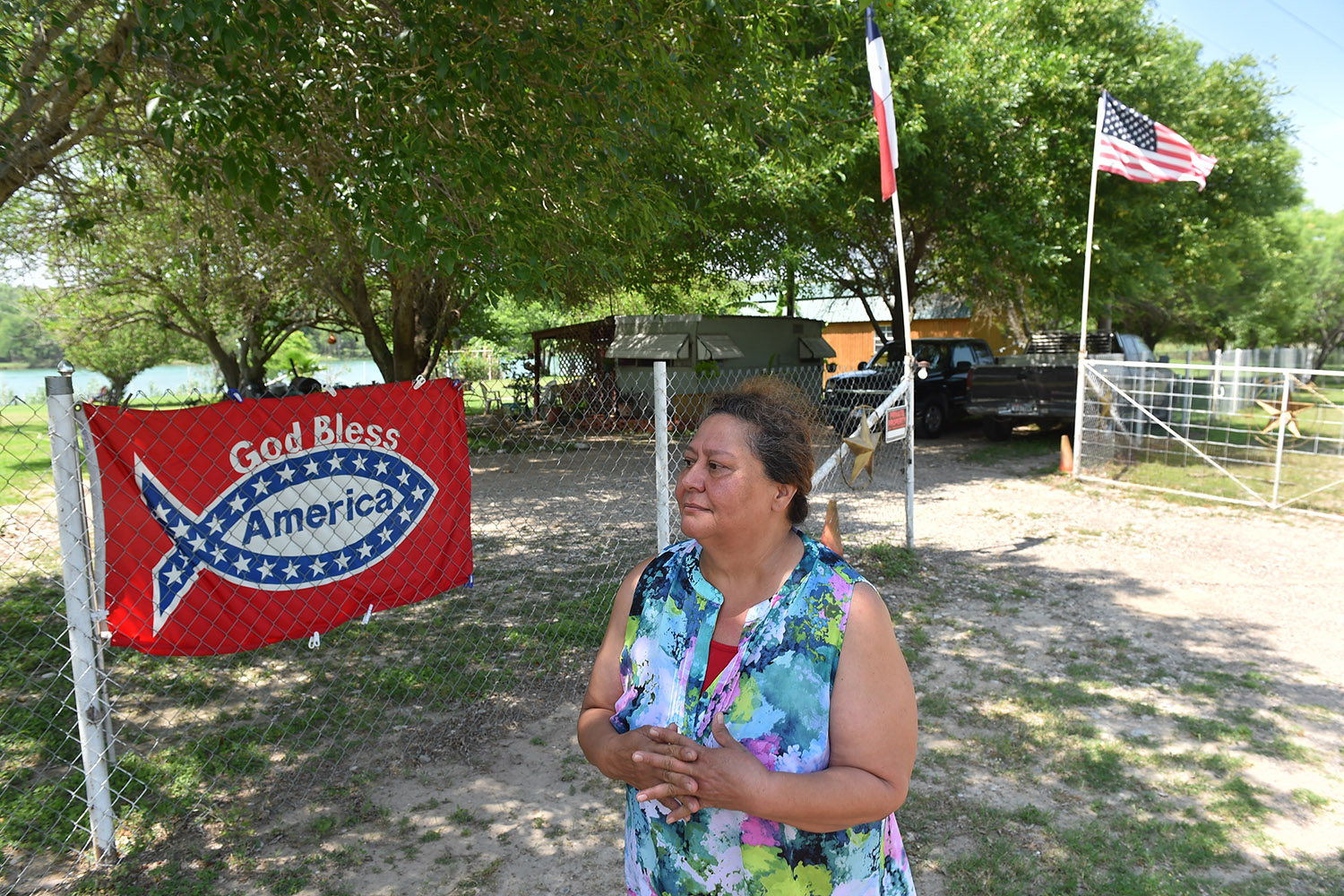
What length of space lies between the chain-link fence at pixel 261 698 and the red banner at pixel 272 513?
165mm

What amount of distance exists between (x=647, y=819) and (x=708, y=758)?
33cm

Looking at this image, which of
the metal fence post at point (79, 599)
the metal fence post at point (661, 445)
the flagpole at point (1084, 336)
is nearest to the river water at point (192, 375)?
the flagpole at point (1084, 336)

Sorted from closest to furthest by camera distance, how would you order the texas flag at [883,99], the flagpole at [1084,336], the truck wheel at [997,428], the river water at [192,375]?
the texas flag at [883,99] < the flagpole at [1084,336] < the truck wheel at [997,428] < the river water at [192,375]

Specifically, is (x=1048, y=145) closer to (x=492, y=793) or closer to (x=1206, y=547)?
(x=1206, y=547)

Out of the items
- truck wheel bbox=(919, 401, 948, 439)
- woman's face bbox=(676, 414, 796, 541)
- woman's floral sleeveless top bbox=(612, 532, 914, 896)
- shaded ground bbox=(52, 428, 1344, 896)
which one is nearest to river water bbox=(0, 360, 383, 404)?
truck wheel bbox=(919, 401, 948, 439)

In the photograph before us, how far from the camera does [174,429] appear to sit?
3002 mm

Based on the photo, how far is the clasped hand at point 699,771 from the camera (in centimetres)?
139

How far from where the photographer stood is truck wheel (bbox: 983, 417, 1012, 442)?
14773 millimetres

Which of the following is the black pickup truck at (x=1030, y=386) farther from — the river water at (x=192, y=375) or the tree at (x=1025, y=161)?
the river water at (x=192, y=375)

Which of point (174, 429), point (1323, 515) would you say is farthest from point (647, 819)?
point (1323, 515)

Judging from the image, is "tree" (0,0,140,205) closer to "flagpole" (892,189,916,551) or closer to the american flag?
"flagpole" (892,189,916,551)

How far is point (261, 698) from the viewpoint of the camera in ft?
14.5

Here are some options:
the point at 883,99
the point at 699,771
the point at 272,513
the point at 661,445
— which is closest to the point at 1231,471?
the point at 883,99

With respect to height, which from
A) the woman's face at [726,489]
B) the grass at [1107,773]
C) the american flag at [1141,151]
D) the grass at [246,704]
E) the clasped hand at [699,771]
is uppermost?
the american flag at [1141,151]
